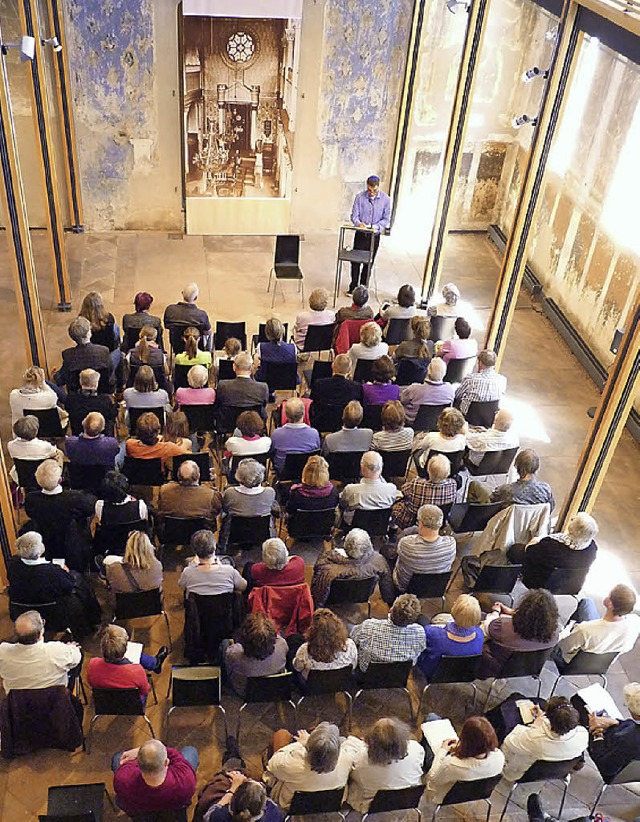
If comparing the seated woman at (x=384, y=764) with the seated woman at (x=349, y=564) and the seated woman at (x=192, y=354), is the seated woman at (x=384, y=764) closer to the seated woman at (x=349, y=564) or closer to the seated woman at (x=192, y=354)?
the seated woman at (x=349, y=564)

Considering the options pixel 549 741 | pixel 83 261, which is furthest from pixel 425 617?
pixel 83 261

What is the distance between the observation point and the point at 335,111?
39.7ft

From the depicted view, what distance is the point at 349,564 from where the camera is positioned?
230 inches

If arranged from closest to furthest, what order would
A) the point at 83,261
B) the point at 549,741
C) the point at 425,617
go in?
the point at 549,741, the point at 425,617, the point at 83,261

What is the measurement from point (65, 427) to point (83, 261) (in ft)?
15.6

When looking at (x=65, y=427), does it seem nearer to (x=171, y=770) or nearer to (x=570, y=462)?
(x=171, y=770)

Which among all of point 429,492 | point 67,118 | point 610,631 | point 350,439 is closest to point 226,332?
point 350,439

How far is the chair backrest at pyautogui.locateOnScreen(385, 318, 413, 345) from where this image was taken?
30.2 ft

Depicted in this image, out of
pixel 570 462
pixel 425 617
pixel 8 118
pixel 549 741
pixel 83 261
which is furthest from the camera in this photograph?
pixel 83 261

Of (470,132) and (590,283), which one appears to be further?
(470,132)

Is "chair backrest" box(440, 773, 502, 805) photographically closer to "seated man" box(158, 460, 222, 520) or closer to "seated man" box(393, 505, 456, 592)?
"seated man" box(393, 505, 456, 592)

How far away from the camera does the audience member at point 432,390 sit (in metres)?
7.66

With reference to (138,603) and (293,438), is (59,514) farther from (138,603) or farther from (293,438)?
(293,438)

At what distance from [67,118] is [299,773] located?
956cm
